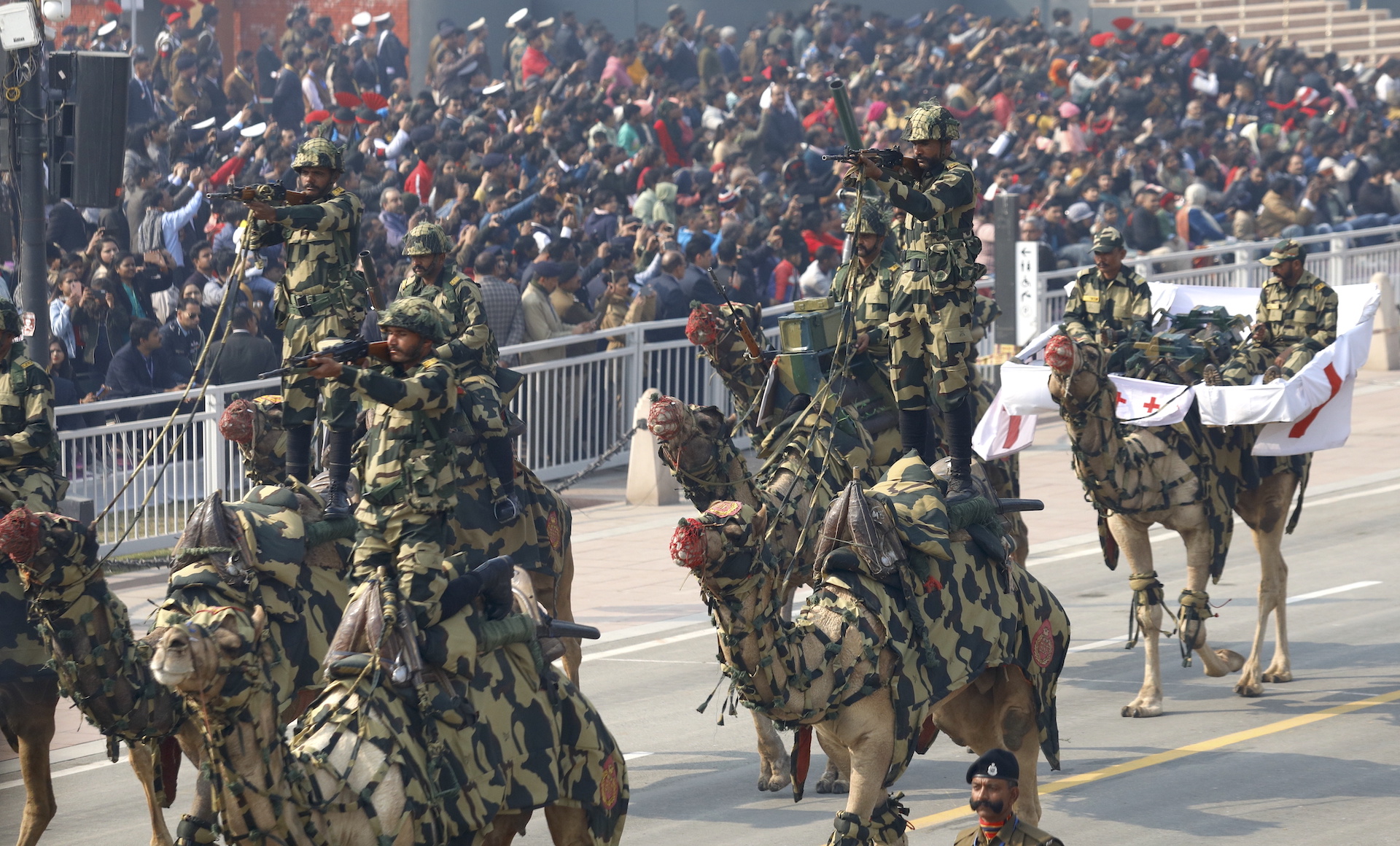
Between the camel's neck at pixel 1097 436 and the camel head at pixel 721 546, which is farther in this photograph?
the camel's neck at pixel 1097 436

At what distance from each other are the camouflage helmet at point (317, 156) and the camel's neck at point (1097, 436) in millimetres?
5229

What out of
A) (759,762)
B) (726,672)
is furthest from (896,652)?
(759,762)

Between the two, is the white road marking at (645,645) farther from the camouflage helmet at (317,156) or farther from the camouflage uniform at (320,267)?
the camouflage helmet at (317,156)

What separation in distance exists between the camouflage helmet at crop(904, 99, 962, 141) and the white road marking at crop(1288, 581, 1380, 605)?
23.2ft

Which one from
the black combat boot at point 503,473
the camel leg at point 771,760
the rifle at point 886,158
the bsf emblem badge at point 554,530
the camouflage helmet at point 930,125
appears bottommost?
the camel leg at point 771,760

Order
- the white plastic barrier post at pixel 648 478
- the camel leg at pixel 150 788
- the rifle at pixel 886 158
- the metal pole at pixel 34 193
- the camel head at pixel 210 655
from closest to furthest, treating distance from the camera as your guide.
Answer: the camel head at pixel 210 655, the camel leg at pixel 150 788, the rifle at pixel 886 158, the metal pole at pixel 34 193, the white plastic barrier post at pixel 648 478

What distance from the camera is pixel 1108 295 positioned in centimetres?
1666

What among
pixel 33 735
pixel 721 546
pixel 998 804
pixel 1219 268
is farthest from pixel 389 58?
pixel 998 804

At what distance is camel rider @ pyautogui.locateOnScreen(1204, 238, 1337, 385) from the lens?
51.2ft

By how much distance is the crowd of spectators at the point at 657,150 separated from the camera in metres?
22.2

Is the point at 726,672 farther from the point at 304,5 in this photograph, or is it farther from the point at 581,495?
the point at 304,5

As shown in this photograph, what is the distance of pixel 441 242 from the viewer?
46.3 feet

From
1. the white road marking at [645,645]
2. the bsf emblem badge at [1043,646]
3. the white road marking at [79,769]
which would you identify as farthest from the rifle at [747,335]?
the white road marking at [79,769]

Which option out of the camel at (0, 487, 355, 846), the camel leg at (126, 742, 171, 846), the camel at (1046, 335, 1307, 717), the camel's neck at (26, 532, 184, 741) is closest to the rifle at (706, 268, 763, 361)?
the camel at (1046, 335, 1307, 717)
